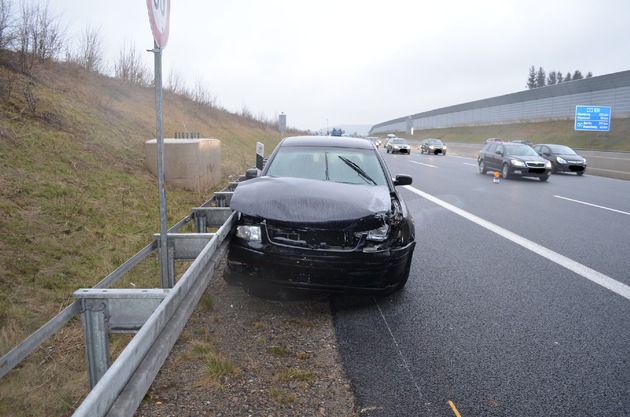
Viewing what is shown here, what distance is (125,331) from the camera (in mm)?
2760

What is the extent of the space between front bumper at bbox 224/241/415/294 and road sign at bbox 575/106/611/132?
39566 millimetres

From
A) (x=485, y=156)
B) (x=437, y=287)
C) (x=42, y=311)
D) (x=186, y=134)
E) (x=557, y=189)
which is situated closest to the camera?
(x=42, y=311)

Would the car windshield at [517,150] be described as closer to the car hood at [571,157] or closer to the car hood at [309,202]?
the car hood at [571,157]

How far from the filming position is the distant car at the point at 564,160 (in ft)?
75.0

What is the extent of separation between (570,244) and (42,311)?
23.7 feet

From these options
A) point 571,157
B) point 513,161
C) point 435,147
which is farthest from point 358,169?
point 435,147

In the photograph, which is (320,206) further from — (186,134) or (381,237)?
(186,134)

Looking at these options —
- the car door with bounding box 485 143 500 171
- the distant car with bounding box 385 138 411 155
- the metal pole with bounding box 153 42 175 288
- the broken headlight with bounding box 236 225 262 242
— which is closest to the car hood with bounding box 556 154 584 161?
the car door with bounding box 485 143 500 171

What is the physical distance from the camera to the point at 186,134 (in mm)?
13188

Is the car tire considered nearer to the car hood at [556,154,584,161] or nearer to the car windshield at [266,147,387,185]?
the car hood at [556,154,584,161]

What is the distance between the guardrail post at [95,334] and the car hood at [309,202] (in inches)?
77.0

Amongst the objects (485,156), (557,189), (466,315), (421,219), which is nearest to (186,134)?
(421,219)

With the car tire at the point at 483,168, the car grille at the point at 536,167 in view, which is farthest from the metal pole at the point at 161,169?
the car tire at the point at 483,168

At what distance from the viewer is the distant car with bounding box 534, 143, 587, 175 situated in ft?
75.0
